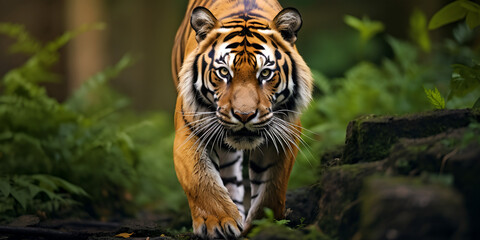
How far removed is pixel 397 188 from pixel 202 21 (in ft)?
6.26

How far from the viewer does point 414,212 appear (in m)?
2.00

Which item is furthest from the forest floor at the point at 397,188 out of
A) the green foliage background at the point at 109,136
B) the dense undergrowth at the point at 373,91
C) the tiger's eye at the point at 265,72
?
the dense undergrowth at the point at 373,91

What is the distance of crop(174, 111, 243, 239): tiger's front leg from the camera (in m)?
3.15

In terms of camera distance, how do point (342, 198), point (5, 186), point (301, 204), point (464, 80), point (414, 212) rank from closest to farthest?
point (414, 212) < point (342, 198) < point (464, 80) < point (301, 204) < point (5, 186)

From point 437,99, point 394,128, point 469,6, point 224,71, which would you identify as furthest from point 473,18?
point 224,71

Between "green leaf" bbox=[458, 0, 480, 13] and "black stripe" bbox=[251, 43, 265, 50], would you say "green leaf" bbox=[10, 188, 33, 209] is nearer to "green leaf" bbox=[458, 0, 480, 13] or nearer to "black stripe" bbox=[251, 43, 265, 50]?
"black stripe" bbox=[251, 43, 265, 50]

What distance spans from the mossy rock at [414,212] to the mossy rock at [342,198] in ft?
1.23

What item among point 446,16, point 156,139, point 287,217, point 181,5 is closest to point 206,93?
point 287,217

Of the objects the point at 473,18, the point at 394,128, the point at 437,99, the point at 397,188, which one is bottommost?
the point at 397,188

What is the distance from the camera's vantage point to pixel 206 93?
11.1ft

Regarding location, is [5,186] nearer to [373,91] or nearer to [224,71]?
[224,71]

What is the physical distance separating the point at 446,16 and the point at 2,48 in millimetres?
8284

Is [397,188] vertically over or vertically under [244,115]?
under

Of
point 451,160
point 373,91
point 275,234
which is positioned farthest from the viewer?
point 373,91
